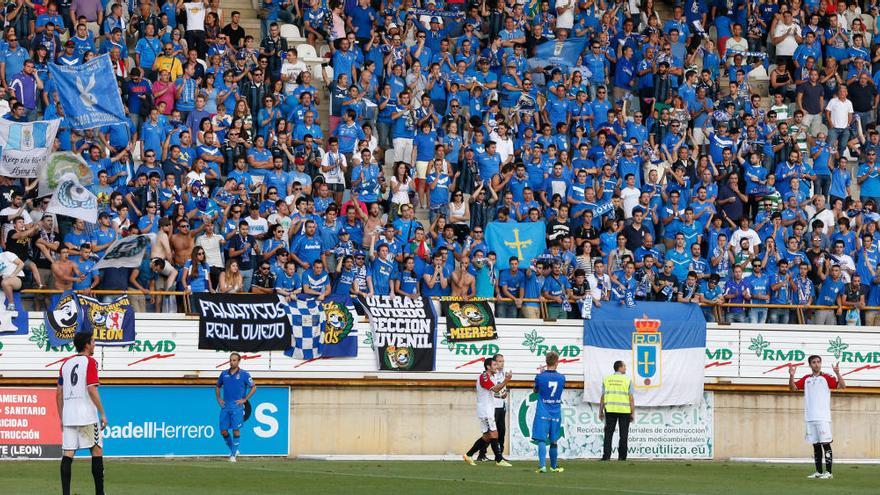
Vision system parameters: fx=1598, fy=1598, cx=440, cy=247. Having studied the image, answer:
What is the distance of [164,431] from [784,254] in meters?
12.9

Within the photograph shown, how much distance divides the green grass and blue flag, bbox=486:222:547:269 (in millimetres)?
4397

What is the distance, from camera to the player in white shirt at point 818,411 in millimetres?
25203

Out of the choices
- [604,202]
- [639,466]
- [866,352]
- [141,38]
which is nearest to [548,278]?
[604,202]

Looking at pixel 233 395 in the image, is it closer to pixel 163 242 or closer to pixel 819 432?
pixel 163 242

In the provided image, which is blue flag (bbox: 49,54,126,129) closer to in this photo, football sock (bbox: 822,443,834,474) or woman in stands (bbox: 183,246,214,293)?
woman in stands (bbox: 183,246,214,293)

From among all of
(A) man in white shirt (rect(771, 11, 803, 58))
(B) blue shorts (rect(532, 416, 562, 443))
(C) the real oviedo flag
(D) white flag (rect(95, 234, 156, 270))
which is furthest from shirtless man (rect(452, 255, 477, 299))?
(A) man in white shirt (rect(771, 11, 803, 58))

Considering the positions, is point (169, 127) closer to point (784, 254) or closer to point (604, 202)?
point (604, 202)

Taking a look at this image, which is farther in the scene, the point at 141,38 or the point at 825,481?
the point at 141,38

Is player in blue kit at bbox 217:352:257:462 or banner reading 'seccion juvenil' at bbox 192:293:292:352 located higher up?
banner reading 'seccion juvenil' at bbox 192:293:292:352

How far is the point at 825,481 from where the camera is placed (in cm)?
2406

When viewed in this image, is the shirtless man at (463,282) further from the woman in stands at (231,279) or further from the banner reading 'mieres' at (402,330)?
the woman in stands at (231,279)

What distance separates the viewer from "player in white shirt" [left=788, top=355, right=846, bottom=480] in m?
25.2

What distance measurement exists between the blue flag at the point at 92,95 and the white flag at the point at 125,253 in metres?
2.95

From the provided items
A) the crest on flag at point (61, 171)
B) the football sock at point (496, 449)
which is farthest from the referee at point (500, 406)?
the crest on flag at point (61, 171)
